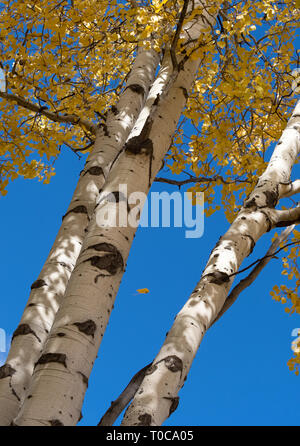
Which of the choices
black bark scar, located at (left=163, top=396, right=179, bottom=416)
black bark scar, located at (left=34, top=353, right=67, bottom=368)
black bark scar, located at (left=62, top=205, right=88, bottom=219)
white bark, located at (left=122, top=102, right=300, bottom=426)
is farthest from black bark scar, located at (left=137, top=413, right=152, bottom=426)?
black bark scar, located at (left=62, top=205, right=88, bottom=219)

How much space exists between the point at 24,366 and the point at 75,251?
93cm

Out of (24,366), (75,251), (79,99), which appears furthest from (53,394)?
(79,99)

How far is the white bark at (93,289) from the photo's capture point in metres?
1.98

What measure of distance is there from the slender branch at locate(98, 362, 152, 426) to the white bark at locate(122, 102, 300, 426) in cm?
26

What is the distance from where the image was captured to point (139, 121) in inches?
126

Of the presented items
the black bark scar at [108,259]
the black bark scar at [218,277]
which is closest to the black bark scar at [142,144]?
the black bark scar at [108,259]

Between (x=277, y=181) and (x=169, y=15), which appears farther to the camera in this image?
(x=169, y=15)

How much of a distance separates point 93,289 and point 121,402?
646mm

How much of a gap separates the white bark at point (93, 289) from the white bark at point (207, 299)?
0.31 m

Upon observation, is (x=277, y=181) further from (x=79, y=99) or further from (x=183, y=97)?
(x=79, y=99)

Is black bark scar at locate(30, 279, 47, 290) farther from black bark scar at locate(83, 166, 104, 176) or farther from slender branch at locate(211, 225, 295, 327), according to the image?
slender branch at locate(211, 225, 295, 327)

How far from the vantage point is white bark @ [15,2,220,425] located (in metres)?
1.98

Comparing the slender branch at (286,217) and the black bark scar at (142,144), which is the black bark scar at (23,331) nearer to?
the black bark scar at (142,144)
